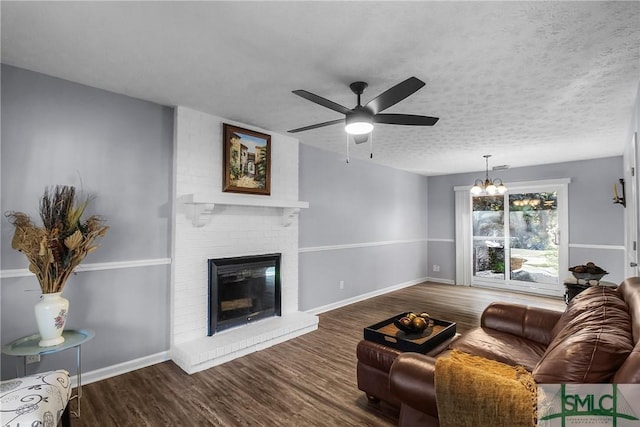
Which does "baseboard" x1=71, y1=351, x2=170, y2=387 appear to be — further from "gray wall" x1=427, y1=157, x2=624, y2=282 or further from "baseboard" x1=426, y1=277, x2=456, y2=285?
"gray wall" x1=427, y1=157, x2=624, y2=282

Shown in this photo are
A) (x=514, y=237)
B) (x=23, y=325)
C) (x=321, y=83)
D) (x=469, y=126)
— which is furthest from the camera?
(x=514, y=237)

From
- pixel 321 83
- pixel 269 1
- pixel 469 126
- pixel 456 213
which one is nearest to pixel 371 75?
pixel 321 83

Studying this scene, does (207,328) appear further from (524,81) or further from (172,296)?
(524,81)

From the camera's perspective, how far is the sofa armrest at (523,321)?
2494 millimetres

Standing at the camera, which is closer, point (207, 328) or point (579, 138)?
point (207, 328)

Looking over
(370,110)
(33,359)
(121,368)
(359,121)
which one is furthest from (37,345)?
(370,110)

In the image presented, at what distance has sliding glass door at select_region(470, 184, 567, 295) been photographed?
5871 millimetres

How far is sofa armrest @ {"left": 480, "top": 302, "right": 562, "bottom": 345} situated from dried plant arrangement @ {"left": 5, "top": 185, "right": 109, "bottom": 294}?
134 inches

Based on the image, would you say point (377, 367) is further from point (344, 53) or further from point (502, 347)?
point (344, 53)

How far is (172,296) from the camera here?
3.19 metres

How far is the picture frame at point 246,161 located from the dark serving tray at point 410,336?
218 centimetres

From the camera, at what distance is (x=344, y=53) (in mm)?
2143

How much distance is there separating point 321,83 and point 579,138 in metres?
3.81

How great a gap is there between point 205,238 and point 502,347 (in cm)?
294
